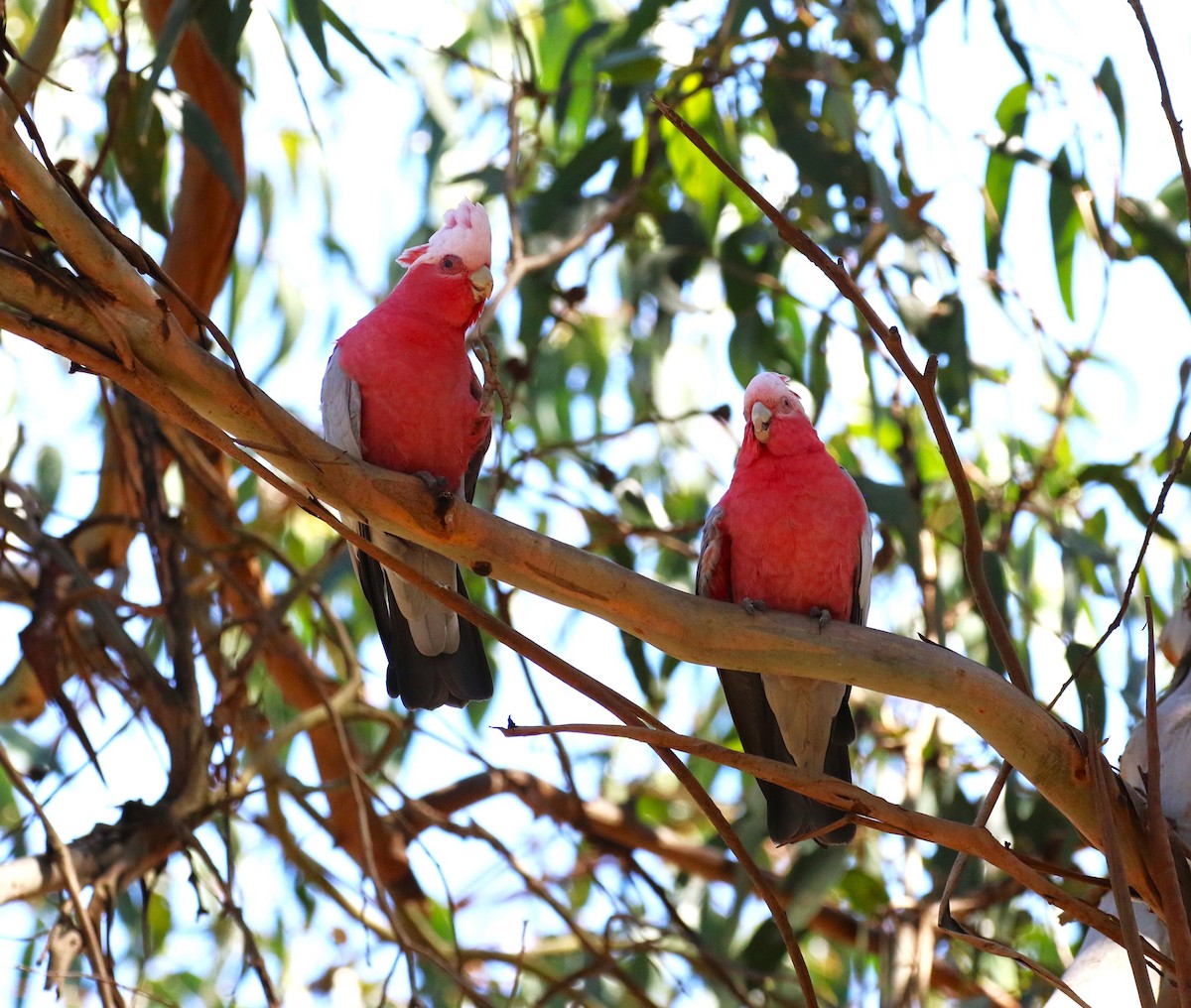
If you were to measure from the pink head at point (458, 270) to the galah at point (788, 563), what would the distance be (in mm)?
547

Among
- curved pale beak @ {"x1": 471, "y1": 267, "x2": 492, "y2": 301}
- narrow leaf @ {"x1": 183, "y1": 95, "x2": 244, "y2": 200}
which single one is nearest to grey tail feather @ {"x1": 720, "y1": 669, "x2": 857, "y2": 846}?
curved pale beak @ {"x1": 471, "y1": 267, "x2": 492, "y2": 301}

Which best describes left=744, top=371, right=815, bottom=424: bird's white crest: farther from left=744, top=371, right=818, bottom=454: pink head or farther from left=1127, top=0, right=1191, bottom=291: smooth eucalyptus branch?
left=1127, top=0, right=1191, bottom=291: smooth eucalyptus branch

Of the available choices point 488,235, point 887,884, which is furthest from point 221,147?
point 887,884

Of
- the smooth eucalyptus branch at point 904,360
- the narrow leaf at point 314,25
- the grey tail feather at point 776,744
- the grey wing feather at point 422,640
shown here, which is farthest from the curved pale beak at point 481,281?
the smooth eucalyptus branch at point 904,360

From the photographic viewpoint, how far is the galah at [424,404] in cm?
221

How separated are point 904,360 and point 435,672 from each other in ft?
3.90

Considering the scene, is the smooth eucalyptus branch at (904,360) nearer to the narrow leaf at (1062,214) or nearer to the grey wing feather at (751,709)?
the grey wing feather at (751,709)

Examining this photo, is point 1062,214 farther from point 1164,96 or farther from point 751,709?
point 1164,96

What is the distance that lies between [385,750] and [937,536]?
1.39 m

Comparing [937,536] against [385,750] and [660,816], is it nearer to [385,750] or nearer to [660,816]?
[385,750]

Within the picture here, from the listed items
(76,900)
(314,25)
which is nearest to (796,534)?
(314,25)

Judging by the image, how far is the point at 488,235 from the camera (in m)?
2.22

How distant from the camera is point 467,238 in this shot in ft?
7.18

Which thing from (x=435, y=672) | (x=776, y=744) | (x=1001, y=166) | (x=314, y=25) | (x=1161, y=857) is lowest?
(x=1161, y=857)
